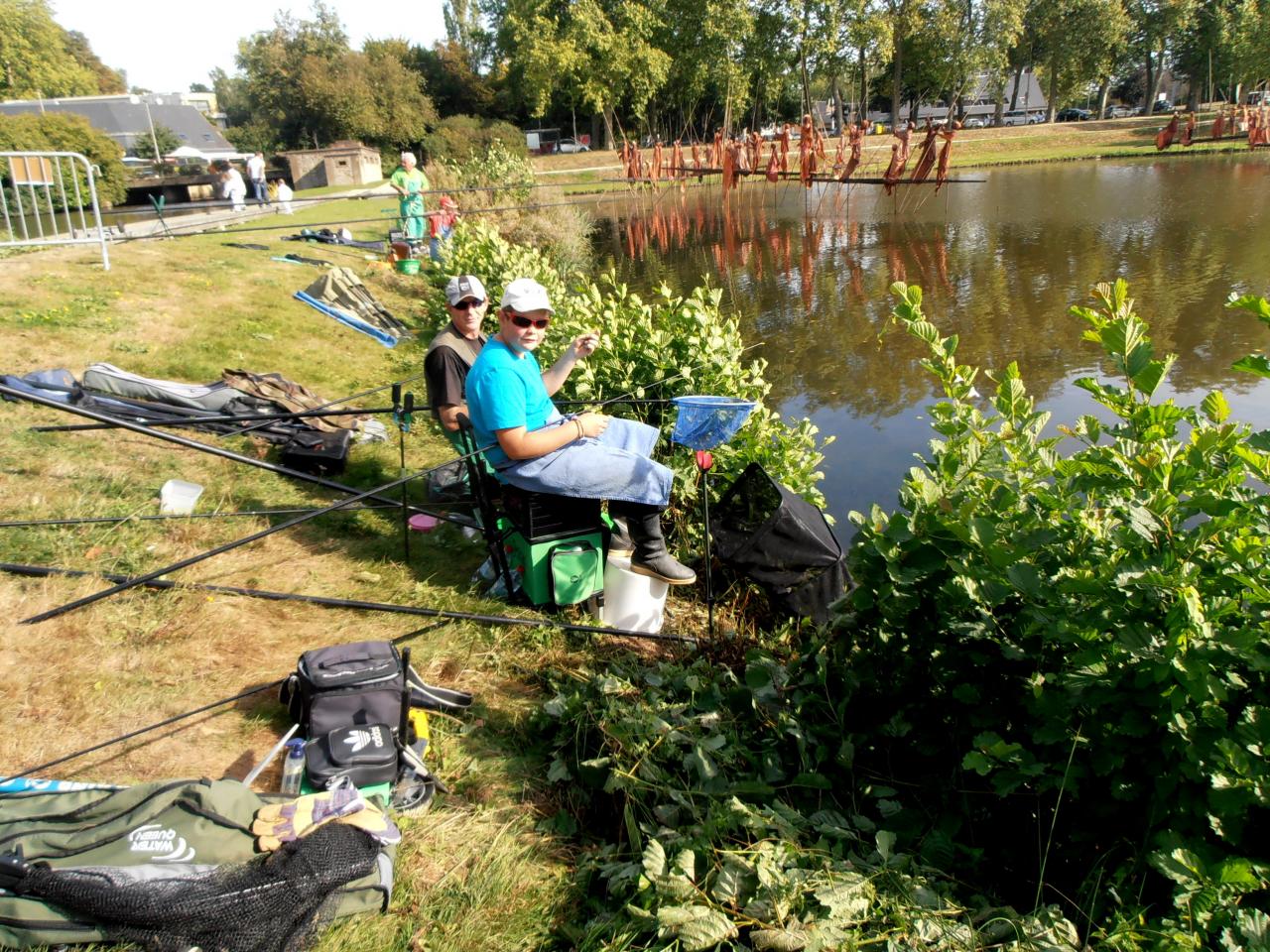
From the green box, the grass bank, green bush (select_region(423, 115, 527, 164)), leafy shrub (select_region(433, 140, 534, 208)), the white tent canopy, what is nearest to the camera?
the grass bank

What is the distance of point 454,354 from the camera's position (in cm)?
486

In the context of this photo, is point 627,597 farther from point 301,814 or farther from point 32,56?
point 32,56

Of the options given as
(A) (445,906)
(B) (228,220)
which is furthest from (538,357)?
(B) (228,220)

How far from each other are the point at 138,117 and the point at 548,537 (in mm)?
55230

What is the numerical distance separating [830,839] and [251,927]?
63.2 inches

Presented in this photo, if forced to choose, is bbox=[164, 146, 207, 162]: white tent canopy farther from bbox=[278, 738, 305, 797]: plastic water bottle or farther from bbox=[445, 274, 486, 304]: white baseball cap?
bbox=[278, 738, 305, 797]: plastic water bottle

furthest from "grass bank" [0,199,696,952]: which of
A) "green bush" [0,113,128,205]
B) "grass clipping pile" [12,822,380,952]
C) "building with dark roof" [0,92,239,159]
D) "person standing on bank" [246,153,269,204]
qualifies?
"building with dark roof" [0,92,239,159]

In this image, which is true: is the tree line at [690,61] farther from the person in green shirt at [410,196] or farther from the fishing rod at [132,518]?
the fishing rod at [132,518]

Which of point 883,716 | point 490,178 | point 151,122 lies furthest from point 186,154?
point 883,716

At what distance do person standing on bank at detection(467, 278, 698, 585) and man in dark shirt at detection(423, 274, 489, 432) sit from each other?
0.88 metres

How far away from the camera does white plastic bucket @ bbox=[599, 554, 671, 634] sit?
3.99m

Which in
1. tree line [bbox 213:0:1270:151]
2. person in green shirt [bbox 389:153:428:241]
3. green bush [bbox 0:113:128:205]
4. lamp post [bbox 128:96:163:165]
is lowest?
person in green shirt [bbox 389:153:428:241]

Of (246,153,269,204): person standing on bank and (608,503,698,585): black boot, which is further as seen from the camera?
(246,153,269,204): person standing on bank

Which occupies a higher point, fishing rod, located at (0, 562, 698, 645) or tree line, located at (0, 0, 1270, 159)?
tree line, located at (0, 0, 1270, 159)
